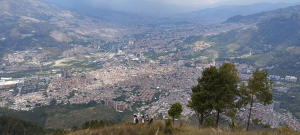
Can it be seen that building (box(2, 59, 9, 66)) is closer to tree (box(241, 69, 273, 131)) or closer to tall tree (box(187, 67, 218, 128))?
tall tree (box(187, 67, 218, 128))

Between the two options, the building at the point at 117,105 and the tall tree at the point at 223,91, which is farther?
the building at the point at 117,105

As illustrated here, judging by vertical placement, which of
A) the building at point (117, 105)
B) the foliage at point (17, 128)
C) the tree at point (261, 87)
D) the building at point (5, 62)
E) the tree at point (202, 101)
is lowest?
the building at point (117, 105)

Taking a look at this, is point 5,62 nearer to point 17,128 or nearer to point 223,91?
point 17,128

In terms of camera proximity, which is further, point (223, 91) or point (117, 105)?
point (117, 105)

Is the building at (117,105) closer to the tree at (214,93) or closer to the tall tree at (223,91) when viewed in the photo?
the tree at (214,93)

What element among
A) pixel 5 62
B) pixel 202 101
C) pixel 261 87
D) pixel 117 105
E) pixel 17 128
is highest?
pixel 261 87

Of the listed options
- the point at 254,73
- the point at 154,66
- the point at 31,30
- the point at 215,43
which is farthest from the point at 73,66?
the point at 215,43

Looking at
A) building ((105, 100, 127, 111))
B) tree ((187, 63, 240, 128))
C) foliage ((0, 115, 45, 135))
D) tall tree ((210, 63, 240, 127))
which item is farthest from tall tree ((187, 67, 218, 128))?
building ((105, 100, 127, 111))

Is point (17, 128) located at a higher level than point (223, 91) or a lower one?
lower

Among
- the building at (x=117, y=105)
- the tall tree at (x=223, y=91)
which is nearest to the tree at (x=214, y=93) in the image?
the tall tree at (x=223, y=91)

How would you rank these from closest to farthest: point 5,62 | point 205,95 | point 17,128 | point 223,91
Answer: point 205,95 → point 223,91 → point 17,128 → point 5,62

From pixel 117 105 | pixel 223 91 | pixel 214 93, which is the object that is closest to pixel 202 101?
pixel 214 93
